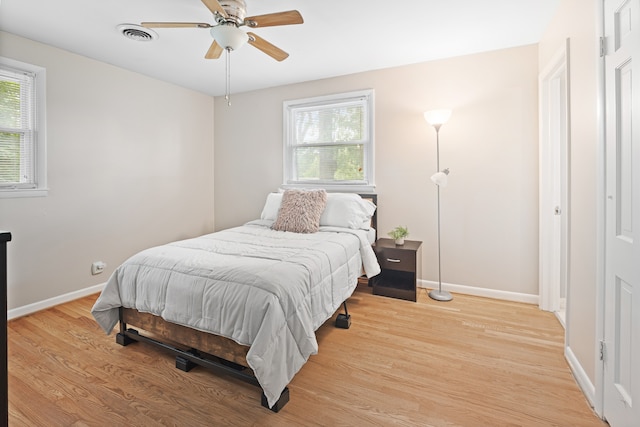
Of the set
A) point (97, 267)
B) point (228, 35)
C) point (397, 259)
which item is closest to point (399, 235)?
point (397, 259)

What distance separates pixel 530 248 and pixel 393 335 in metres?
1.72

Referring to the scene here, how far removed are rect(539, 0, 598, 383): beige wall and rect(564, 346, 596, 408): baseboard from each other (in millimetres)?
31

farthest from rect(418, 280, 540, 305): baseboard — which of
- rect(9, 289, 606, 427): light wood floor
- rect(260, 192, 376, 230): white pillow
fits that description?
rect(260, 192, 376, 230): white pillow

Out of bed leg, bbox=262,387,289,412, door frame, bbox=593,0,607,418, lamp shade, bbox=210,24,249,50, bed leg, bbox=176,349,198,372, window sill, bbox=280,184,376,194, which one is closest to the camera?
door frame, bbox=593,0,607,418

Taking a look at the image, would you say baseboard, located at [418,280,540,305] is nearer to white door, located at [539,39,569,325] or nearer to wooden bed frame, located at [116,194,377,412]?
white door, located at [539,39,569,325]

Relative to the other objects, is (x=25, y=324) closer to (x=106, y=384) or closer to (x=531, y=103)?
(x=106, y=384)

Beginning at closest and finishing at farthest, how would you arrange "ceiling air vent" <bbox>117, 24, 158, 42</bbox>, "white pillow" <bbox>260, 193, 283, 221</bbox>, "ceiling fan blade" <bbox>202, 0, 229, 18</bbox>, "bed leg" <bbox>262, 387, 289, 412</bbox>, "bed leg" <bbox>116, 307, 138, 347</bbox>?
"bed leg" <bbox>262, 387, 289, 412</bbox>, "ceiling fan blade" <bbox>202, 0, 229, 18</bbox>, "bed leg" <bbox>116, 307, 138, 347</bbox>, "ceiling air vent" <bbox>117, 24, 158, 42</bbox>, "white pillow" <bbox>260, 193, 283, 221</bbox>

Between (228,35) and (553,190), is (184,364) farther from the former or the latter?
(553,190)

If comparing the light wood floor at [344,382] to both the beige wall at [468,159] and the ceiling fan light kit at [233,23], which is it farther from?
the ceiling fan light kit at [233,23]

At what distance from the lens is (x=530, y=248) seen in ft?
10.2

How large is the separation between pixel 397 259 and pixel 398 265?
0.20ft

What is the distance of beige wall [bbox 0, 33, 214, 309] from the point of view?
9.61 feet

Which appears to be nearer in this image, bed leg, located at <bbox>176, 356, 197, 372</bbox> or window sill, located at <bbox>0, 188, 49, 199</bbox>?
bed leg, located at <bbox>176, 356, 197, 372</bbox>

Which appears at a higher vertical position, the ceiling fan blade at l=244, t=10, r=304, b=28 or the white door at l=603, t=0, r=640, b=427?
the ceiling fan blade at l=244, t=10, r=304, b=28
